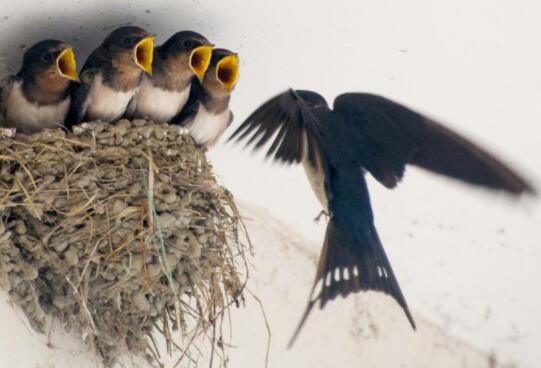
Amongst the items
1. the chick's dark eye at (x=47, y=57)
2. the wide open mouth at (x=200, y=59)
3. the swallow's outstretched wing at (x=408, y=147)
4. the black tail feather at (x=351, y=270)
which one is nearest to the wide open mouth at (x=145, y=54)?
the wide open mouth at (x=200, y=59)

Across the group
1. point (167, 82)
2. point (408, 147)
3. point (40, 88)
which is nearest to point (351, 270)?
point (408, 147)

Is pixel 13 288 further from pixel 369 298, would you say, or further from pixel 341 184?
pixel 369 298

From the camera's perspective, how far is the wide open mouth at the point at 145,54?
2564 mm

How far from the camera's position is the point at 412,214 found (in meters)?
3.36

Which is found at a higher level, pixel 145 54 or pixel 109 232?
pixel 145 54

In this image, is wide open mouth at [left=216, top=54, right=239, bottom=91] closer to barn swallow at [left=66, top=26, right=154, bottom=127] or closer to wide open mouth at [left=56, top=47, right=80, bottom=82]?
barn swallow at [left=66, top=26, right=154, bottom=127]

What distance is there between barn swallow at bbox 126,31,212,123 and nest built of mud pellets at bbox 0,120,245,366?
11cm

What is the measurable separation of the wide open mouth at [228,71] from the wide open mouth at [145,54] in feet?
0.65

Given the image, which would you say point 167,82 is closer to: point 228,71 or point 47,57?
point 228,71

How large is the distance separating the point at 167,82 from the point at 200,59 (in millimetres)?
124

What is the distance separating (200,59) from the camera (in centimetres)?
262

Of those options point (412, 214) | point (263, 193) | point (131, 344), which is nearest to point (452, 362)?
point (412, 214)

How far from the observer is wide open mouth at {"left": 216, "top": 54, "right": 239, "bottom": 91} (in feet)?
8.79

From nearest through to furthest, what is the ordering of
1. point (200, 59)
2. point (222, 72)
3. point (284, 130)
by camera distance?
point (200, 59)
point (222, 72)
point (284, 130)
